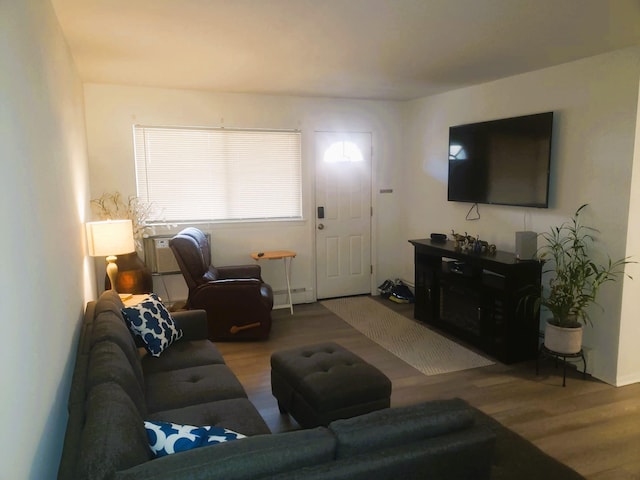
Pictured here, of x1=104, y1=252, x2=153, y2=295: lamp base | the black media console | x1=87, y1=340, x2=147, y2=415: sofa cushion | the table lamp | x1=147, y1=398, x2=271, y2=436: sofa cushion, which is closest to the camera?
x1=87, y1=340, x2=147, y2=415: sofa cushion

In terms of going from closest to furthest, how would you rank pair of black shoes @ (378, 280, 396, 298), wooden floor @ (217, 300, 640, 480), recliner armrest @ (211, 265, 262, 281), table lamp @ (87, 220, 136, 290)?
wooden floor @ (217, 300, 640, 480), table lamp @ (87, 220, 136, 290), recliner armrest @ (211, 265, 262, 281), pair of black shoes @ (378, 280, 396, 298)

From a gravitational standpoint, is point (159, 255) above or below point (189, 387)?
above

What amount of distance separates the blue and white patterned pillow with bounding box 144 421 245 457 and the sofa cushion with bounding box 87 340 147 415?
30 cm

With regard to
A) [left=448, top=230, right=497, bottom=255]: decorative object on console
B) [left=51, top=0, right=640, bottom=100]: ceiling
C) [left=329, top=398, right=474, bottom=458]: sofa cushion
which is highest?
[left=51, top=0, right=640, bottom=100]: ceiling

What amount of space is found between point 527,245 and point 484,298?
583mm

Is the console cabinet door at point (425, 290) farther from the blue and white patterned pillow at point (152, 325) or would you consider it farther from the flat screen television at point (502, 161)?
the blue and white patterned pillow at point (152, 325)

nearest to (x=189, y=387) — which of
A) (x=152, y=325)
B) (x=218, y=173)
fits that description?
(x=152, y=325)

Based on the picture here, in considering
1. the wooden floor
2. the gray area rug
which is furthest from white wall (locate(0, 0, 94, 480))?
the gray area rug

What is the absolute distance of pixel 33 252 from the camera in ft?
5.12

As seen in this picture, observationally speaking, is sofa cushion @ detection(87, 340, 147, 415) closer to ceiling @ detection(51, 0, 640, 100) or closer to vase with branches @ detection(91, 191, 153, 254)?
ceiling @ detection(51, 0, 640, 100)

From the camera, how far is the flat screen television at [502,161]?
3848 millimetres

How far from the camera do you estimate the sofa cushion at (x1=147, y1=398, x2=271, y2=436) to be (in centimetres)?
208

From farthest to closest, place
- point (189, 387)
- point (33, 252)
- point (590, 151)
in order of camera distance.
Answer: point (590, 151)
point (189, 387)
point (33, 252)

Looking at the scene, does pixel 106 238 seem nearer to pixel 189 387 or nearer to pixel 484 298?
pixel 189 387
